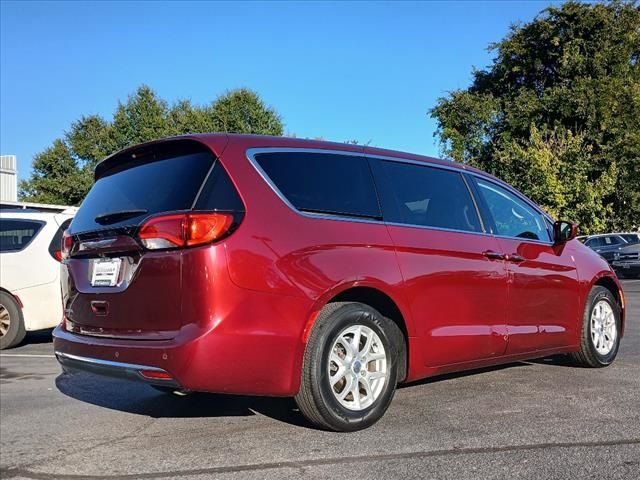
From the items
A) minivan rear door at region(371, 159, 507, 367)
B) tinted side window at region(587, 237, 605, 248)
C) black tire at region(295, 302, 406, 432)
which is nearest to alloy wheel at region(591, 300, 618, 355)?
minivan rear door at region(371, 159, 507, 367)

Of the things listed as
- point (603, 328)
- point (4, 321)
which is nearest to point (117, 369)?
point (603, 328)

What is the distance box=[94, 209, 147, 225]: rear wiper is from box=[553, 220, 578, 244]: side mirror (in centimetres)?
374

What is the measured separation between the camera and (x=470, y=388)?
517 centimetres

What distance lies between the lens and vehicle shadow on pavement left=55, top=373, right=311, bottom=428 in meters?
4.56

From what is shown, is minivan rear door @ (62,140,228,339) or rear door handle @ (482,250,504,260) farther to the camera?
rear door handle @ (482,250,504,260)

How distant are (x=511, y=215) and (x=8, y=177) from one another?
2219 cm

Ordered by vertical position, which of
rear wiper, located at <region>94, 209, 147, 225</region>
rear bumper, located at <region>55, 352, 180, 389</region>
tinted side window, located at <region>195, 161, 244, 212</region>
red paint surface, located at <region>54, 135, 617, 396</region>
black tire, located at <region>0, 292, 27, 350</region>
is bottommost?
black tire, located at <region>0, 292, 27, 350</region>

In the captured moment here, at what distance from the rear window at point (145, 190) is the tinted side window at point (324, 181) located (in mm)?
418

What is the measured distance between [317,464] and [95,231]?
198 centimetres

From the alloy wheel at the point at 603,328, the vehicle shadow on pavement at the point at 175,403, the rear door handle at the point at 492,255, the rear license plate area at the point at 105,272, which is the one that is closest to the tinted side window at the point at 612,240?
the alloy wheel at the point at 603,328

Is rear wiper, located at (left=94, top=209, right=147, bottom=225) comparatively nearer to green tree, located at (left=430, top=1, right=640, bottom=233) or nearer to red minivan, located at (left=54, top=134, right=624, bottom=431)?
red minivan, located at (left=54, top=134, right=624, bottom=431)

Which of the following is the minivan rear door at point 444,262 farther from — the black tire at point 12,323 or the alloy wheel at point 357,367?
the black tire at point 12,323

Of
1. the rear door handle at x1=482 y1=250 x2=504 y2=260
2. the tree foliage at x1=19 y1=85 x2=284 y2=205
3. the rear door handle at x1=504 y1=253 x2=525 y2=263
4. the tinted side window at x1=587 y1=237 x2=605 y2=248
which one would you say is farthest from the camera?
the tree foliage at x1=19 y1=85 x2=284 y2=205

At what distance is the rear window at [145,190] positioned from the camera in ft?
12.1
